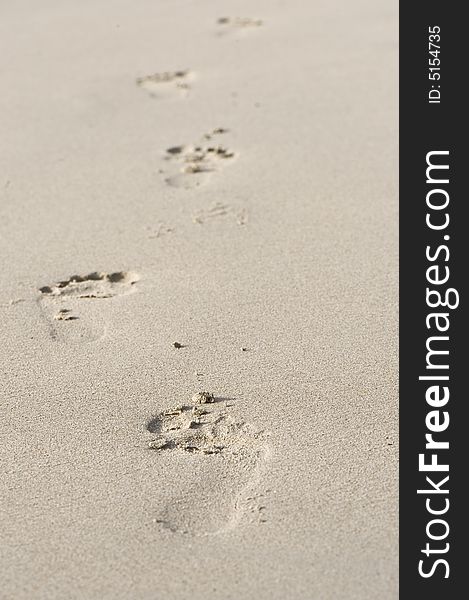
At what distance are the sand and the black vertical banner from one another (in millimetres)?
51

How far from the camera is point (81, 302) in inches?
104

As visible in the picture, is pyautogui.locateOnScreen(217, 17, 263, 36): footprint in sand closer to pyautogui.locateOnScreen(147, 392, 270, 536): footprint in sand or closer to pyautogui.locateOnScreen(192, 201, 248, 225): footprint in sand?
pyautogui.locateOnScreen(192, 201, 248, 225): footprint in sand

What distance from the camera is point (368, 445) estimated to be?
2.09m

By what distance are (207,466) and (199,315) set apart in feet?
2.01

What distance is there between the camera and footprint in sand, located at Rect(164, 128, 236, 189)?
3.31 m

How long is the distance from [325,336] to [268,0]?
9.67 feet

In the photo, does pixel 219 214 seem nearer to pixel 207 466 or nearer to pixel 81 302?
pixel 81 302

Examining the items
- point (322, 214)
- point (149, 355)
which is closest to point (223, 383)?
point (149, 355)

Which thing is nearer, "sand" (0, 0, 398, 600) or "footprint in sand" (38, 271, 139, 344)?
"sand" (0, 0, 398, 600)

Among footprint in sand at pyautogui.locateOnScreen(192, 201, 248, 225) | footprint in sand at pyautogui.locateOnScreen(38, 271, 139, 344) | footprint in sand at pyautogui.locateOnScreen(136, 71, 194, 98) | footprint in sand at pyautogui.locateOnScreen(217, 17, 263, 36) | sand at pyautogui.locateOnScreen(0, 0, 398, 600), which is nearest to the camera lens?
sand at pyautogui.locateOnScreen(0, 0, 398, 600)

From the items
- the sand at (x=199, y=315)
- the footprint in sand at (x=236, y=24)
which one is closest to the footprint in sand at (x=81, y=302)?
the sand at (x=199, y=315)

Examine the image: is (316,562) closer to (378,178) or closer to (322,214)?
(322,214)

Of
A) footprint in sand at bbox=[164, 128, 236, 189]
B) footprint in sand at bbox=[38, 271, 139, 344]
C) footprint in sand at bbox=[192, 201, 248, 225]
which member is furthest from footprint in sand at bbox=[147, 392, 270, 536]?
footprint in sand at bbox=[164, 128, 236, 189]

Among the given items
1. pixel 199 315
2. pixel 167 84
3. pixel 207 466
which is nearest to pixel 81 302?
pixel 199 315
